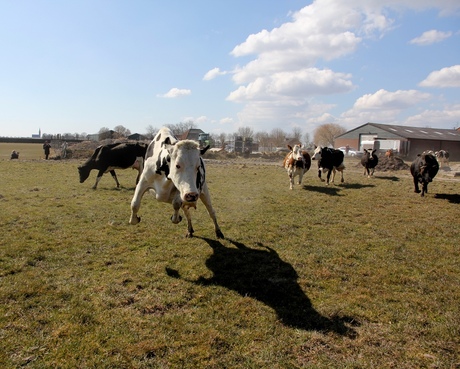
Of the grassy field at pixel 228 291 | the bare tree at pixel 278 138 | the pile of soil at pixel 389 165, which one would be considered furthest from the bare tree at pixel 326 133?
the grassy field at pixel 228 291

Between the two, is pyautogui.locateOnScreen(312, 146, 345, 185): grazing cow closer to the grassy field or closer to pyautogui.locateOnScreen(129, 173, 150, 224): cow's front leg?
the grassy field

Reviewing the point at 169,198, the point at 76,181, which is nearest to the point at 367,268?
the point at 169,198

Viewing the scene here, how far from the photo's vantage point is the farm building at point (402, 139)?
48150 millimetres

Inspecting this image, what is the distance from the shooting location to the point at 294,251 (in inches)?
251

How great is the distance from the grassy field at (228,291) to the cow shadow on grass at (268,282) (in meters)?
0.02

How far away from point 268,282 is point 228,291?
0.68 m

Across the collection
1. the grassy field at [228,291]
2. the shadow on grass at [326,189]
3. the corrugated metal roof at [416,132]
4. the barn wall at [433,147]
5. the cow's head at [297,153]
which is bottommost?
the grassy field at [228,291]

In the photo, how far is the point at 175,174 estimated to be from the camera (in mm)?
5328

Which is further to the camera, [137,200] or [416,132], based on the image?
[416,132]

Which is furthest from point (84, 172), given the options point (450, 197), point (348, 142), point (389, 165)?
point (348, 142)

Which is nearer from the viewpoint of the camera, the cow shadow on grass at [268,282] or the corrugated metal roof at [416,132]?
the cow shadow on grass at [268,282]

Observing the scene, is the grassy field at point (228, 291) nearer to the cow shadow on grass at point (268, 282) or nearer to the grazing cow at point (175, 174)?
the cow shadow on grass at point (268, 282)

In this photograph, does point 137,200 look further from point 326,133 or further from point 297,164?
point 326,133

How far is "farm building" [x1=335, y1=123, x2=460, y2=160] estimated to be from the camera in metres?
48.2
